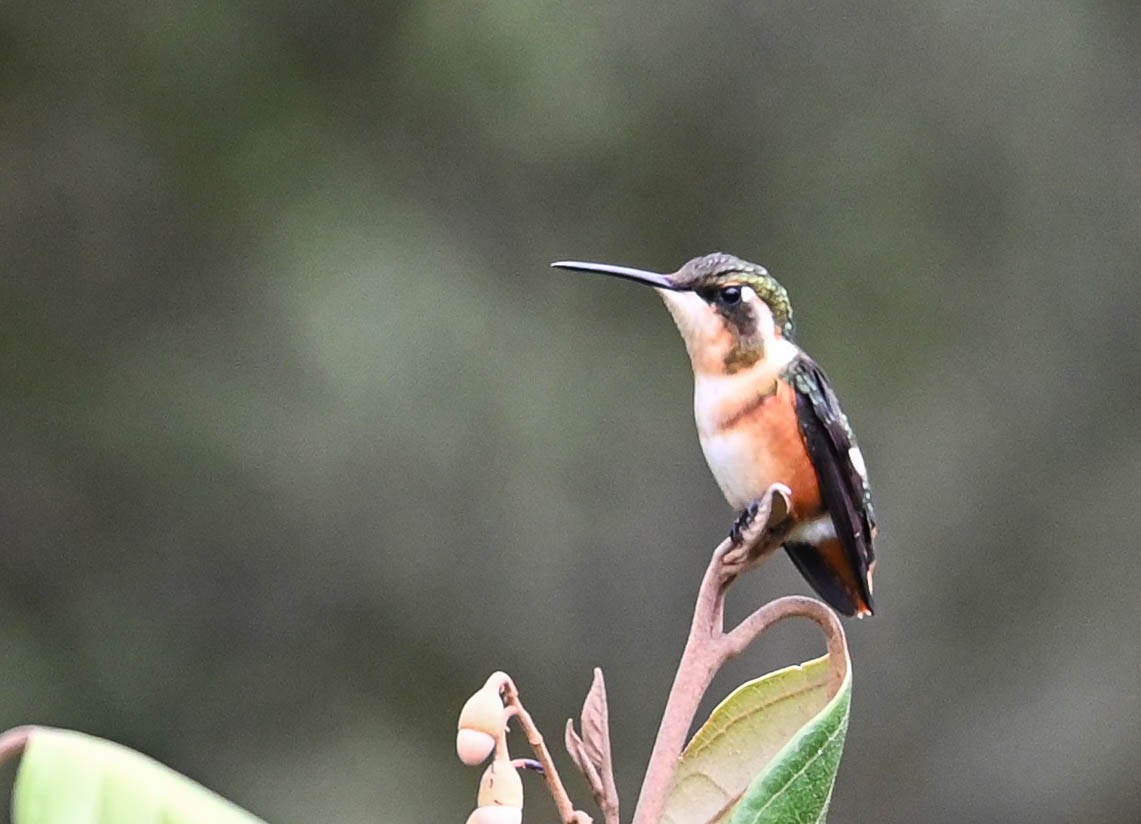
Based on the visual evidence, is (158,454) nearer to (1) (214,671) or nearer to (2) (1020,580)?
(1) (214,671)

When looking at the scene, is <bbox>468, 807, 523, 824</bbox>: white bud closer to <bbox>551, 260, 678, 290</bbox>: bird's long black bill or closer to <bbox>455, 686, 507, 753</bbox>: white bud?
<bbox>455, 686, 507, 753</bbox>: white bud

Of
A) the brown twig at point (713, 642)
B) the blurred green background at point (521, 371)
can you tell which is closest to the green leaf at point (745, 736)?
the brown twig at point (713, 642)

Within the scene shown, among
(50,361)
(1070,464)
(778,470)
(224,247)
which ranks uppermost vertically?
(778,470)

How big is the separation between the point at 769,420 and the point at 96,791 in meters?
0.57

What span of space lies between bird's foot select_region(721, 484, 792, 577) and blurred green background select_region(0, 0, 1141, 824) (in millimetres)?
3058

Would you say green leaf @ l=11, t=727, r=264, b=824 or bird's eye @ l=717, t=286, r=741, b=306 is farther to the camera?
bird's eye @ l=717, t=286, r=741, b=306

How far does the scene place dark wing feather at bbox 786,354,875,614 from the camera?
2.91 feet

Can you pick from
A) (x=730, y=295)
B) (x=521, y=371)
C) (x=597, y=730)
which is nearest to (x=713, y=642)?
(x=597, y=730)

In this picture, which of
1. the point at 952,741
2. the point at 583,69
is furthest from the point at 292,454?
the point at 952,741

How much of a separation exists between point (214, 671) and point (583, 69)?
6.34 ft

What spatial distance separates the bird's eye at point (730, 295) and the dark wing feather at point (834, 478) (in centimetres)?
6

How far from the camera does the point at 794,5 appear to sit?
13.7 ft

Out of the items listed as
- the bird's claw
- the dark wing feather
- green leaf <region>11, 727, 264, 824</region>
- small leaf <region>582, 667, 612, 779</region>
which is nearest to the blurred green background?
the dark wing feather

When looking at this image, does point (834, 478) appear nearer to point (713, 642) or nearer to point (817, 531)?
point (817, 531)
